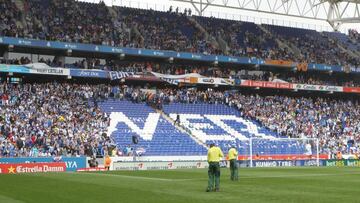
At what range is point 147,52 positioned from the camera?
60.3 meters

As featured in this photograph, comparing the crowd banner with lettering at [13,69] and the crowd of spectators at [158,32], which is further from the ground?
the crowd of spectators at [158,32]

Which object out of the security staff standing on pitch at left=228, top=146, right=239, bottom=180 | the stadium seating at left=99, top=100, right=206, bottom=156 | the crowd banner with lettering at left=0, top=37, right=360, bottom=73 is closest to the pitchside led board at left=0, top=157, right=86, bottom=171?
the stadium seating at left=99, top=100, right=206, bottom=156

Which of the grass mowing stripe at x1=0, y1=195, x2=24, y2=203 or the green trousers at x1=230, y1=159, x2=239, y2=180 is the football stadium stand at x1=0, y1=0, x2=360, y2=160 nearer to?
the green trousers at x1=230, y1=159, x2=239, y2=180

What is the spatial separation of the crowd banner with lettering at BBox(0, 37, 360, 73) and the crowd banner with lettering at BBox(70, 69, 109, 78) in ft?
6.77

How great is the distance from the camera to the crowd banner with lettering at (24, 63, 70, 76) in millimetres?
54000

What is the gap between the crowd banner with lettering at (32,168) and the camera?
128 feet

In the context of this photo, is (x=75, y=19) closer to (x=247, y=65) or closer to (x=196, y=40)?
(x=196, y=40)

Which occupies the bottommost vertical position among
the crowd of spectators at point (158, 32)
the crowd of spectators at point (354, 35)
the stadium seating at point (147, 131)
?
the stadium seating at point (147, 131)

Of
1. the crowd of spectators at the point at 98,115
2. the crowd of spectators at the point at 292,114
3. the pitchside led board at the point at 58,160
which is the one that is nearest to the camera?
the pitchside led board at the point at 58,160

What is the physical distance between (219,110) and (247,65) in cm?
887

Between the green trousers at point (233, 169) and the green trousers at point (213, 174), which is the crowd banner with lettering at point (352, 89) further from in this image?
the green trousers at point (213, 174)

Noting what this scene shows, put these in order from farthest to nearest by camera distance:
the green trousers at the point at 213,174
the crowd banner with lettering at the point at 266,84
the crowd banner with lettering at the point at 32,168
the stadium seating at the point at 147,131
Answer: the crowd banner with lettering at the point at 266,84 → the stadium seating at the point at 147,131 → the crowd banner with lettering at the point at 32,168 → the green trousers at the point at 213,174

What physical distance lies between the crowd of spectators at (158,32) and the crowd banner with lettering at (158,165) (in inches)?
703

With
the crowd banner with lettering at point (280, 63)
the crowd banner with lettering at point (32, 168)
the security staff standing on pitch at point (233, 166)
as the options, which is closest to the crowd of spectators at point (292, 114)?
the crowd banner with lettering at point (280, 63)
